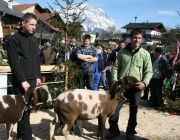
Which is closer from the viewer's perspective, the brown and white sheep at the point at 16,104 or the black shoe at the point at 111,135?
the brown and white sheep at the point at 16,104

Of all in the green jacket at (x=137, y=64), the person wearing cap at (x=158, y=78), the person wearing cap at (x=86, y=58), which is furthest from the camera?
the person wearing cap at (x=158, y=78)

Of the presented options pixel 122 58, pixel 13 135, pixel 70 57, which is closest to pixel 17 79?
pixel 13 135

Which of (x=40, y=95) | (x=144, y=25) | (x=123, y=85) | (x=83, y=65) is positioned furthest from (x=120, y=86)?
(x=144, y=25)

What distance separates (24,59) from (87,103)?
4.80 ft

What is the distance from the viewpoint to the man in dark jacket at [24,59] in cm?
372

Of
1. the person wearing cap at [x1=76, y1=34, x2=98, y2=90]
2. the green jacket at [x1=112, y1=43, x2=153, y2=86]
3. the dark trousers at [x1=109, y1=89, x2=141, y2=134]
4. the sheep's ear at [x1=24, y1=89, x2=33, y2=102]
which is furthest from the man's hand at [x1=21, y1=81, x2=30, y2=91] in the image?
the person wearing cap at [x1=76, y1=34, x2=98, y2=90]

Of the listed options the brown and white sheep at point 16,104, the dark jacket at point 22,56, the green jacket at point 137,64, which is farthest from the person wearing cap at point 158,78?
the dark jacket at point 22,56

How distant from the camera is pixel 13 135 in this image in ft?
16.3

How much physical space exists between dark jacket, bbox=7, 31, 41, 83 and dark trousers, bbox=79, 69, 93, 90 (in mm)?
2075

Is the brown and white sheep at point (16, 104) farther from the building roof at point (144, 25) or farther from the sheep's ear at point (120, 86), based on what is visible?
the building roof at point (144, 25)

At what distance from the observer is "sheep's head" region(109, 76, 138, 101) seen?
169 inches

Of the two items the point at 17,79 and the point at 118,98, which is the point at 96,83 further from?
the point at 17,79

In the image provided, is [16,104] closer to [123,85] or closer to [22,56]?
[22,56]

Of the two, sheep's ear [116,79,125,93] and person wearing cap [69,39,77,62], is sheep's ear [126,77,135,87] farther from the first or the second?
person wearing cap [69,39,77,62]
